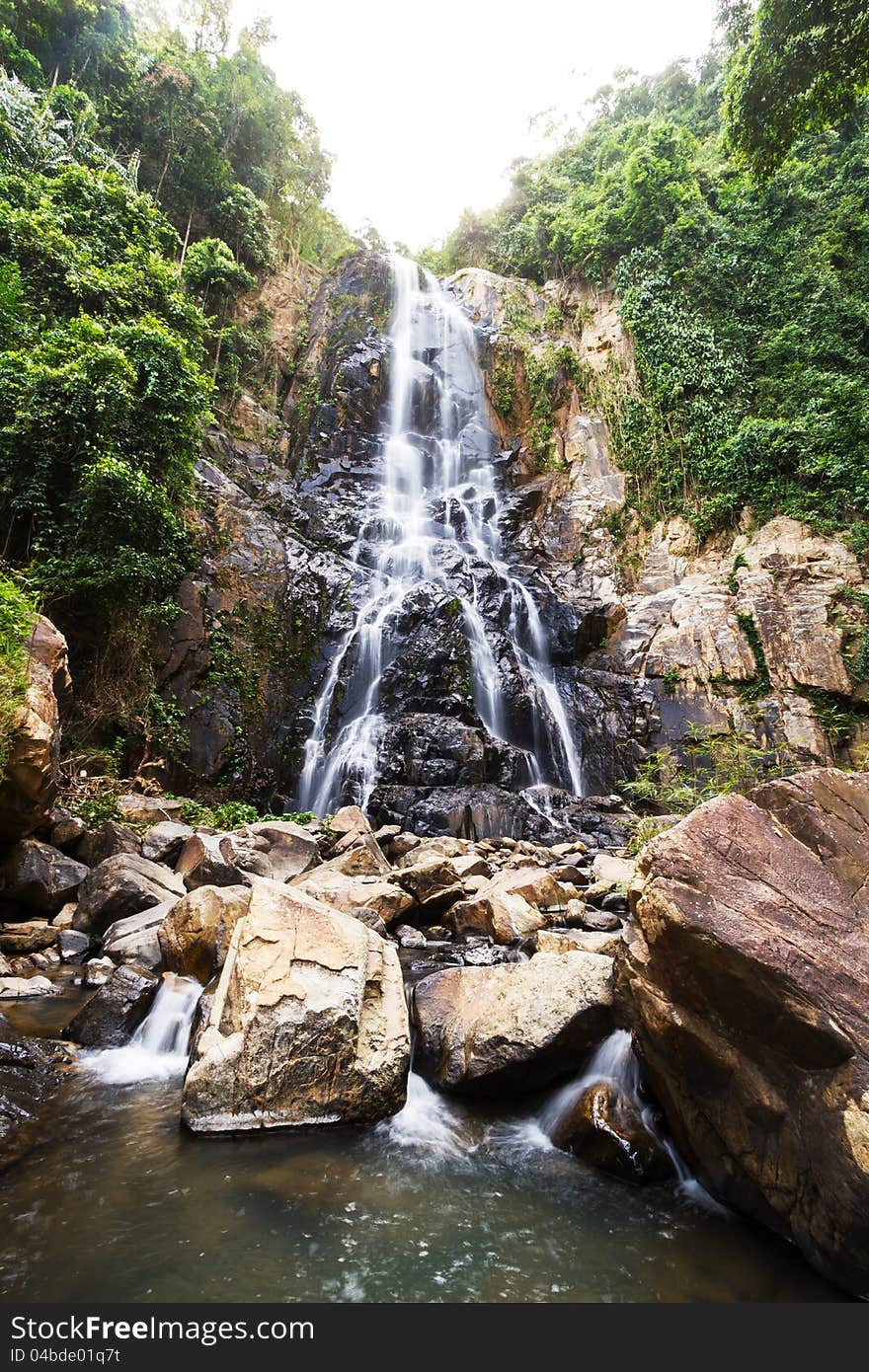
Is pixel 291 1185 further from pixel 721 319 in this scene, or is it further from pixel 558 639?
pixel 721 319

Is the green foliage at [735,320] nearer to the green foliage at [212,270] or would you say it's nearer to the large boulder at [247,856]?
the green foliage at [212,270]

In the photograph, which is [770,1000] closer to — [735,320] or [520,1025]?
[520,1025]

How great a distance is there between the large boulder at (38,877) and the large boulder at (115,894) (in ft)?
0.70

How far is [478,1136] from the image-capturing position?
3.67 meters

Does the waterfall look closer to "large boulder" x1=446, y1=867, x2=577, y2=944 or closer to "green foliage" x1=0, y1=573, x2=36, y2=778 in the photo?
"large boulder" x1=446, y1=867, x2=577, y2=944

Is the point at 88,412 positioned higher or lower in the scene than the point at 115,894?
higher

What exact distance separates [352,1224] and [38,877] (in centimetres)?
559

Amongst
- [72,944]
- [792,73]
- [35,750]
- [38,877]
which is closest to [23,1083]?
[72,944]

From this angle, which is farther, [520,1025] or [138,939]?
[138,939]

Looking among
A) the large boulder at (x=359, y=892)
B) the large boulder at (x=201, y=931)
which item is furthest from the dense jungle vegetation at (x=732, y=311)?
the large boulder at (x=201, y=931)

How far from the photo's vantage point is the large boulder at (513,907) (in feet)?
22.9

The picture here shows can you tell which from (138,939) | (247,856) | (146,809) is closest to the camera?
(138,939)

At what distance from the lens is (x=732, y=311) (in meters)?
20.5

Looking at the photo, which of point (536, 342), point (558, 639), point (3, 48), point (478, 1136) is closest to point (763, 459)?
point (558, 639)
